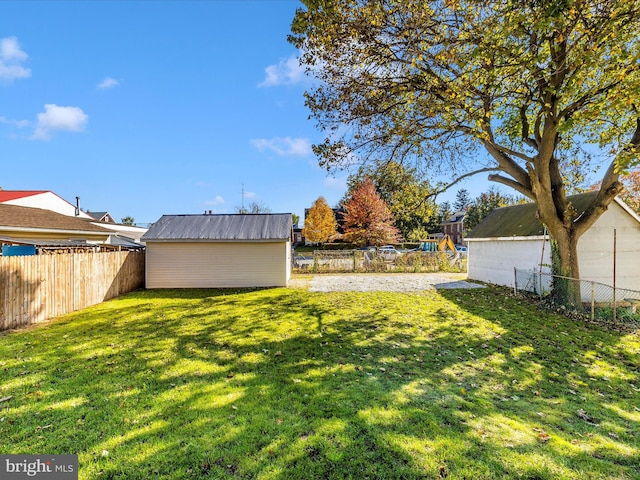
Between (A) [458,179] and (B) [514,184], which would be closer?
(B) [514,184]

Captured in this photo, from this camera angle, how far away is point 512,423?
10.9ft

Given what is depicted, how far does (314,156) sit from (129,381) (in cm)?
765

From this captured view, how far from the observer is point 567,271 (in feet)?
30.6

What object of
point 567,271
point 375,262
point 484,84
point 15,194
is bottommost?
point 375,262

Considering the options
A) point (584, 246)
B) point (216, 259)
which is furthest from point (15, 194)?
point (584, 246)

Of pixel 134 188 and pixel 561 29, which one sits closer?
pixel 561 29

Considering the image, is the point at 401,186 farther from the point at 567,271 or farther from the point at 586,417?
the point at 586,417

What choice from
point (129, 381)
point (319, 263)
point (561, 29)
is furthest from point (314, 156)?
point (319, 263)

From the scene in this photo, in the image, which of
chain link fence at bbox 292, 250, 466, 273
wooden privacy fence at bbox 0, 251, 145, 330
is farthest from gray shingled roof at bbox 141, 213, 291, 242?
chain link fence at bbox 292, 250, 466, 273

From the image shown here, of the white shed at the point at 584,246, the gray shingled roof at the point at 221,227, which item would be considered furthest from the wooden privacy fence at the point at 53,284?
the white shed at the point at 584,246

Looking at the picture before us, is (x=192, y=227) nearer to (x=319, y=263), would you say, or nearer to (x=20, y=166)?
(x=319, y=263)

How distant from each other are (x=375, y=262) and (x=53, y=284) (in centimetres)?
1639

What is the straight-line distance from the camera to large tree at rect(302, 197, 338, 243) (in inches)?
1571

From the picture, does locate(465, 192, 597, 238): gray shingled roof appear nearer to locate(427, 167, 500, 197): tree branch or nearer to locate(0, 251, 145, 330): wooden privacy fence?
locate(427, 167, 500, 197): tree branch
